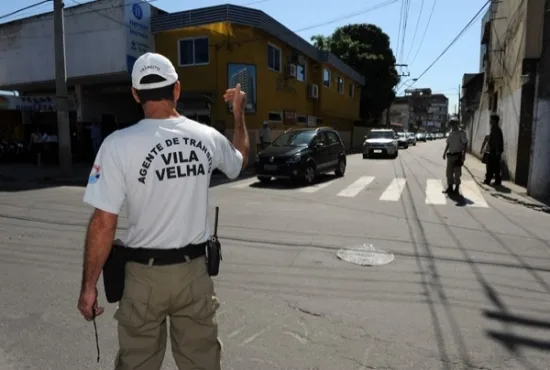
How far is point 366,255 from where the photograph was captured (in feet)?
18.4

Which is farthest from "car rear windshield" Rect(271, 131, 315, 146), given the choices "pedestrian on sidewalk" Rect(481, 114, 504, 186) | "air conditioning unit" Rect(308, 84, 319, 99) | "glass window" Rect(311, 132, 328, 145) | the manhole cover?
"air conditioning unit" Rect(308, 84, 319, 99)

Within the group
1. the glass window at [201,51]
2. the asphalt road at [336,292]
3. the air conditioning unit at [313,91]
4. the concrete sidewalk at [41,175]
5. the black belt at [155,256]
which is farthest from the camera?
the air conditioning unit at [313,91]

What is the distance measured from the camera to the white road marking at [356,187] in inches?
436

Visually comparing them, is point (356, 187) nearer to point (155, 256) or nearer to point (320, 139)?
point (320, 139)

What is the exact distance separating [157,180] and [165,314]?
0.66m

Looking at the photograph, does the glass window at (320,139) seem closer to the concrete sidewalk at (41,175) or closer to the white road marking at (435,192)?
the white road marking at (435,192)

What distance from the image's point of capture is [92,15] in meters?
18.3

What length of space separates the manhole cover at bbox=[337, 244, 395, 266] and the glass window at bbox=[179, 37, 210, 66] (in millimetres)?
15176

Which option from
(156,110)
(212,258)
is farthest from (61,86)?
(212,258)

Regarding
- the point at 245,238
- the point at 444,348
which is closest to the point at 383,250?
the point at 245,238

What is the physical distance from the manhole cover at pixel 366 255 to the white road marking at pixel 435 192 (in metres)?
4.44

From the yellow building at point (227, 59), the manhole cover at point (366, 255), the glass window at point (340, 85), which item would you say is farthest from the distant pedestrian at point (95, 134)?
the glass window at point (340, 85)

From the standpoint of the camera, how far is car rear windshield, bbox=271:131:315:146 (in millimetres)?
13602

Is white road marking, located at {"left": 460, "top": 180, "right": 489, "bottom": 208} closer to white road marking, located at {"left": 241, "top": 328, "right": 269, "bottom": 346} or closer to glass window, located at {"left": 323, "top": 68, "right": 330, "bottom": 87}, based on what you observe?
white road marking, located at {"left": 241, "top": 328, "right": 269, "bottom": 346}
